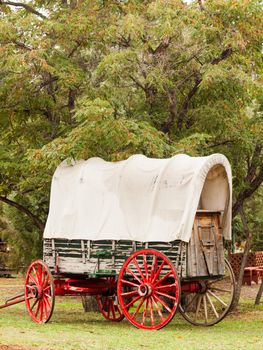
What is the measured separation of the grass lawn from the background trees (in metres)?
3.29

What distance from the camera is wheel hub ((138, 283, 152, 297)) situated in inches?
574

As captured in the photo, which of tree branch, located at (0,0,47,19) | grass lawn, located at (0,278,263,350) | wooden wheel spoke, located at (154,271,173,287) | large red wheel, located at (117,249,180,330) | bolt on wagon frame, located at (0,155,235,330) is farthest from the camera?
tree branch, located at (0,0,47,19)

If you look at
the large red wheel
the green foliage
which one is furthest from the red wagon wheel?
the green foliage

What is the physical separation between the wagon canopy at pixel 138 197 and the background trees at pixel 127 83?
841 mm

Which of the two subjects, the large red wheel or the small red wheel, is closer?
the large red wheel

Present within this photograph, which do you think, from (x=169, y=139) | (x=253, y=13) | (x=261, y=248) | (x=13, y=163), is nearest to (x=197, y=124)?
(x=169, y=139)

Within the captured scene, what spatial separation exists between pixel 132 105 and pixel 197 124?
5.40ft

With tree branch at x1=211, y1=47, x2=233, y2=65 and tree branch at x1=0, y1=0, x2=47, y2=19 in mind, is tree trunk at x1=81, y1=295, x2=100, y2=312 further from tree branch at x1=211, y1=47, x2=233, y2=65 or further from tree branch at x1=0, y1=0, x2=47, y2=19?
tree branch at x1=0, y1=0, x2=47, y2=19

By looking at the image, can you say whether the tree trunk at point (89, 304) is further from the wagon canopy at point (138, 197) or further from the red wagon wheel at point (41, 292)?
the wagon canopy at point (138, 197)

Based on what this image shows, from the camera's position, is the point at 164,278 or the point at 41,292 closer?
the point at 164,278

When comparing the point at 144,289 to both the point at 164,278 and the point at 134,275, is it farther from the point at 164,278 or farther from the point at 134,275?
the point at 164,278

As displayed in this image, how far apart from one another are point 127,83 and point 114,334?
23.4ft

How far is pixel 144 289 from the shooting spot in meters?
14.7

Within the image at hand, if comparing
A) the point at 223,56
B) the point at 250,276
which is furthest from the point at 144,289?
the point at 250,276
